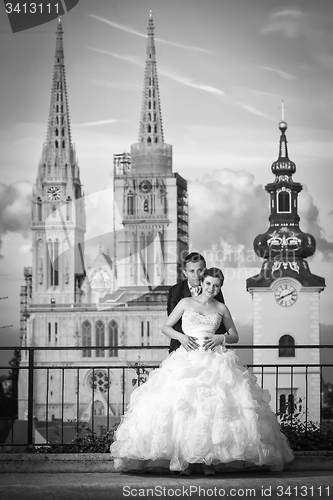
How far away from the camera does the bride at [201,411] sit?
212 inches

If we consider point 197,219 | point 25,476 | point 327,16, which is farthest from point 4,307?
point 25,476

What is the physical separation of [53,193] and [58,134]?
5518 mm

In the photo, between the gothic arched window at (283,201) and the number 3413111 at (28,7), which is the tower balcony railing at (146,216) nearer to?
the gothic arched window at (283,201)

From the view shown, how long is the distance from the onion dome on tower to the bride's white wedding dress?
4789 centimetres

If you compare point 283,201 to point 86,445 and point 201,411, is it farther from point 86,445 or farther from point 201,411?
point 201,411

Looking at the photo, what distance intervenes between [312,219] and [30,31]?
72.7 feet

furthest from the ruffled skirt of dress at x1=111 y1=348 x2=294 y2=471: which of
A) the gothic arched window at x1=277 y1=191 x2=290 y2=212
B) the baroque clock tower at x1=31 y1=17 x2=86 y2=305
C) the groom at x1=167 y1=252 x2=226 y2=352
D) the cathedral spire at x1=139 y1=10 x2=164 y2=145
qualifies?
the baroque clock tower at x1=31 y1=17 x2=86 y2=305

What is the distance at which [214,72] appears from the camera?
3653 cm

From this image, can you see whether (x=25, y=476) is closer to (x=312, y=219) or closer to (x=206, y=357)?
(x=206, y=357)

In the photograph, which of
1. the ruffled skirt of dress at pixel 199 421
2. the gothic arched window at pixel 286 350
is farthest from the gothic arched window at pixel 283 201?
the ruffled skirt of dress at pixel 199 421

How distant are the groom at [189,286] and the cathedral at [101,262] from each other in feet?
182

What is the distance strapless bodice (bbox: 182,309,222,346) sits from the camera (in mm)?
5766

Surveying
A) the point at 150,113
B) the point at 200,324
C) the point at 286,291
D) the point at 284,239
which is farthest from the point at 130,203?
the point at 200,324

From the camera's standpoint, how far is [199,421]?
17.8 ft
